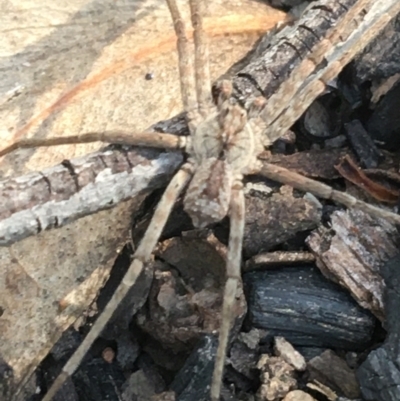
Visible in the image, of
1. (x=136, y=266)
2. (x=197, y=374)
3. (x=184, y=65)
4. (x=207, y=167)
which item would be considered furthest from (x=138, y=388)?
(x=184, y=65)

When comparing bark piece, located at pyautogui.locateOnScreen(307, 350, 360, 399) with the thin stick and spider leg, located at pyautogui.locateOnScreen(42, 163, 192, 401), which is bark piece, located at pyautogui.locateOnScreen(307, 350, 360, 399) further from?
the thin stick

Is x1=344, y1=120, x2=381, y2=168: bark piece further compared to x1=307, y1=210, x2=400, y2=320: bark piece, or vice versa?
x1=344, y1=120, x2=381, y2=168: bark piece

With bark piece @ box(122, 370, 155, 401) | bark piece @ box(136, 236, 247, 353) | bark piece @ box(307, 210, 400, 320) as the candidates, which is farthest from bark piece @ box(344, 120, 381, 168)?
bark piece @ box(122, 370, 155, 401)

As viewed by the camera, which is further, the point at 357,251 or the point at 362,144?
the point at 362,144

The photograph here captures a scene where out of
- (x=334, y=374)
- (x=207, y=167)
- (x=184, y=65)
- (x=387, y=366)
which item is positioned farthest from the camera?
(x=184, y=65)

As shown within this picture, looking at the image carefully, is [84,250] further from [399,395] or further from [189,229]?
[399,395]

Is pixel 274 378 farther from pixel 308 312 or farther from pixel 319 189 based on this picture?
pixel 319 189
